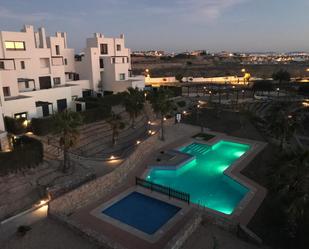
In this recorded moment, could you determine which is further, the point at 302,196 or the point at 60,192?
the point at 60,192

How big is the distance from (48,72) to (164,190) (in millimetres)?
29388

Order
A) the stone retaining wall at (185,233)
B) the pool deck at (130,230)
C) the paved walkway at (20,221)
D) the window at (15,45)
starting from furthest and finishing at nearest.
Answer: the window at (15,45)
the paved walkway at (20,221)
the pool deck at (130,230)
the stone retaining wall at (185,233)

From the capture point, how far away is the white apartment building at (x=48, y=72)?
32.7m

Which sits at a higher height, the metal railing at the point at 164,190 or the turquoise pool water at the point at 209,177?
the metal railing at the point at 164,190

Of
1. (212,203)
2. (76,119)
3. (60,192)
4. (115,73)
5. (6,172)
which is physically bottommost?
(212,203)

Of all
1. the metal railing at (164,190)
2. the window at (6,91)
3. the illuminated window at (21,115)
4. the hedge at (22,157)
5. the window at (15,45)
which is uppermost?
the window at (15,45)

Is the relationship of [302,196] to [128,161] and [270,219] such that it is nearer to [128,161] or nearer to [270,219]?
[270,219]

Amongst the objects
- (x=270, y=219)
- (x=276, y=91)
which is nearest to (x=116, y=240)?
(x=270, y=219)

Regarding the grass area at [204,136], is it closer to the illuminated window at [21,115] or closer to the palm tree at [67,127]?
the palm tree at [67,127]

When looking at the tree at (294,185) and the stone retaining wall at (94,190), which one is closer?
the tree at (294,185)

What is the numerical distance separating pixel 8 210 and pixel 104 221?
7.28m

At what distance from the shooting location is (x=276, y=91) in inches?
2598

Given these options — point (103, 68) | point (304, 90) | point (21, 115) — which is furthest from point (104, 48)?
point (304, 90)

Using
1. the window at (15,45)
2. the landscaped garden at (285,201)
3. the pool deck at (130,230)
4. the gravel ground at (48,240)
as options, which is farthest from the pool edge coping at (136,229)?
the window at (15,45)
